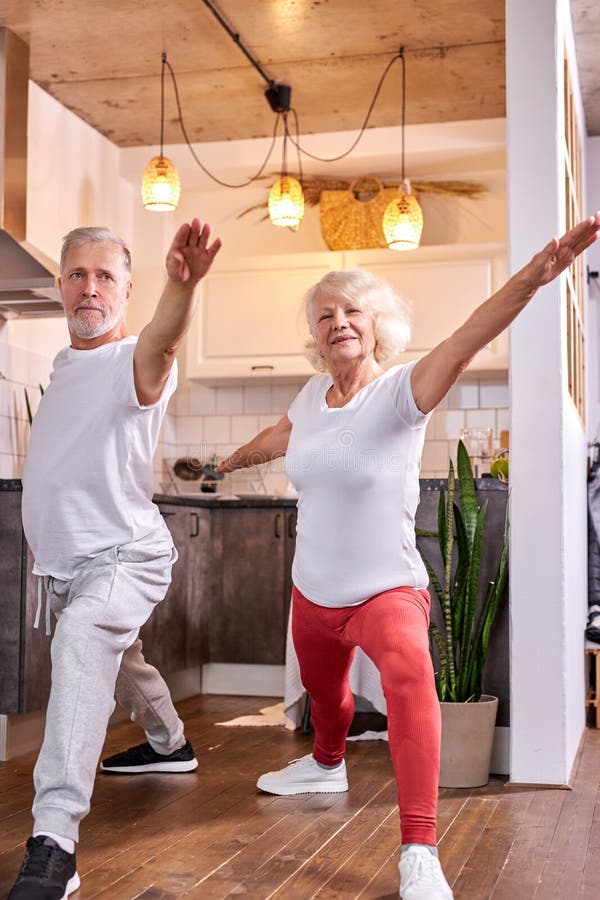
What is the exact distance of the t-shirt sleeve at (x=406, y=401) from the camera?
7.91 feet

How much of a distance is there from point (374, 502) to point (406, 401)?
0.26m

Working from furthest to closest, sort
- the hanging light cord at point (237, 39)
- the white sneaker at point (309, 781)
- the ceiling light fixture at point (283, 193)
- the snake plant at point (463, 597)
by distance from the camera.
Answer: the ceiling light fixture at point (283, 193) < the hanging light cord at point (237, 39) < the snake plant at point (463, 597) < the white sneaker at point (309, 781)

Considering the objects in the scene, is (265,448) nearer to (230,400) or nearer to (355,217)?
(355,217)

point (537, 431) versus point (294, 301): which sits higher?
point (294, 301)

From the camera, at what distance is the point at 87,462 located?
249cm

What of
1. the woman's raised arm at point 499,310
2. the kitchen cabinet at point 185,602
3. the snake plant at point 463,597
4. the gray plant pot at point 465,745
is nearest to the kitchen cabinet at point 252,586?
the kitchen cabinet at point 185,602

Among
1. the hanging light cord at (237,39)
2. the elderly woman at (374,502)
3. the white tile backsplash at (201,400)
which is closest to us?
the elderly woman at (374,502)

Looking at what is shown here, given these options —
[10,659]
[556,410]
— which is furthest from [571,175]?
[10,659]

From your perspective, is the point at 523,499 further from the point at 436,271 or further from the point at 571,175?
the point at 436,271

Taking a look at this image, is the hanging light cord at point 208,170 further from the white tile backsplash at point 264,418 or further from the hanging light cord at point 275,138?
the white tile backsplash at point 264,418

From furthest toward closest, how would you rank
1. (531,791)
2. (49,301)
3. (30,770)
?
(49,301)
(30,770)
(531,791)

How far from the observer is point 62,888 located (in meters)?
2.12

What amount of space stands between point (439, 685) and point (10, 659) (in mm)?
1427

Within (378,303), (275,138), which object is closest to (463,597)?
(378,303)
